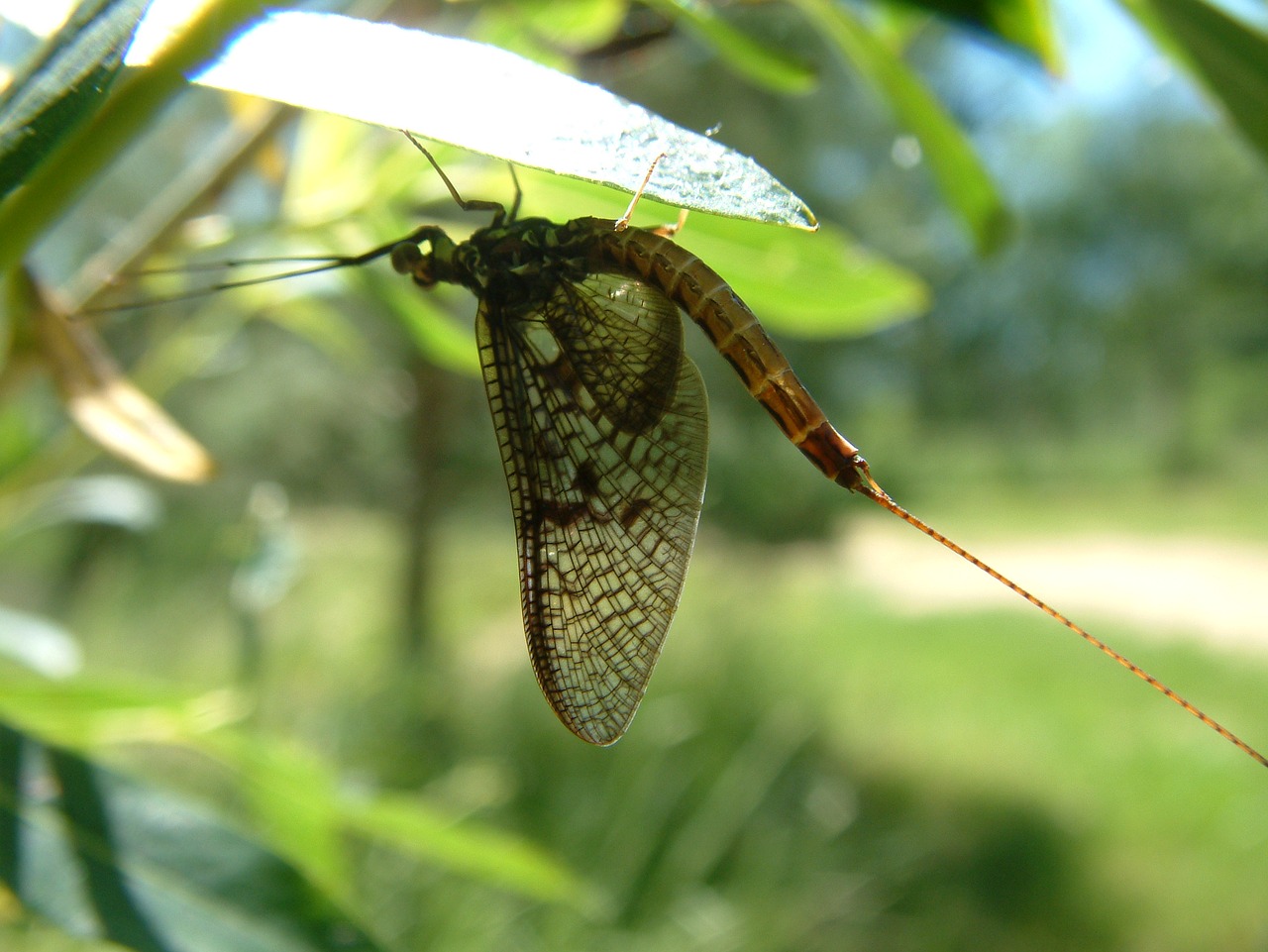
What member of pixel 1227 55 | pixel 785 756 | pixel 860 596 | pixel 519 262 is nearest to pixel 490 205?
pixel 519 262

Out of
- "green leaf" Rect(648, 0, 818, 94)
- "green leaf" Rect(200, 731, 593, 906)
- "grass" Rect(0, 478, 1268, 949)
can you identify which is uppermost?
"green leaf" Rect(648, 0, 818, 94)

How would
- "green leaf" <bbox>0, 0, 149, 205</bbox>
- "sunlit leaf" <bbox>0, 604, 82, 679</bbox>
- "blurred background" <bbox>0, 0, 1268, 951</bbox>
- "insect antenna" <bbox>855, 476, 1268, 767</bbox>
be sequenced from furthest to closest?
"blurred background" <bbox>0, 0, 1268, 951</bbox> < "sunlit leaf" <bbox>0, 604, 82, 679</bbox> < "insect antenna" <bbox>855, 476, 1268, 767</bbox> < "green leaf" <bbox>0, 0, 149, 205</bbox>

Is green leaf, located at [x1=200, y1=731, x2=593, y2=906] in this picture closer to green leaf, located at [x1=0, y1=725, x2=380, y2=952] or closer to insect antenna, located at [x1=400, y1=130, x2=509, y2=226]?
green leaf, located at [x1=0, y1=725, x2=380, y2=952]

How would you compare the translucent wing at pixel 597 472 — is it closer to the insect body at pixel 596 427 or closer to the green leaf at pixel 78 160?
the insect body at pixel 596 427

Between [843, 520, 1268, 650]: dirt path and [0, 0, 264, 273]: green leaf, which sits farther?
[843, 520, 1268, 650]: dirt path

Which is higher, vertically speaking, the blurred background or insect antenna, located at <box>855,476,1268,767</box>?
insect antenna, located at <box>855,476,1268,767</box>

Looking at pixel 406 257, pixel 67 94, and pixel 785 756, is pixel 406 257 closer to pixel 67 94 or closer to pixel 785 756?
pixel 67 94

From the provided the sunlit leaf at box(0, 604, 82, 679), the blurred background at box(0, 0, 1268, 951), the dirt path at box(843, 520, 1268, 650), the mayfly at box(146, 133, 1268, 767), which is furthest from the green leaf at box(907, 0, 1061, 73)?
the dirt path at box(843, 520, 1268, 650)

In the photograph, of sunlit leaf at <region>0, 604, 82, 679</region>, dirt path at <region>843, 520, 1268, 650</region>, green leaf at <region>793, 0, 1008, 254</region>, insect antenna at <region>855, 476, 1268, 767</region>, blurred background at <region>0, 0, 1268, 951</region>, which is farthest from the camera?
dirt path at <region>843, 520, 1268, 650</region>

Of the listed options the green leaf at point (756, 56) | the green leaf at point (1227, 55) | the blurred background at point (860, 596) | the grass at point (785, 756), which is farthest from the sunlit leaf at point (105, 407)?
the grass at point (785, 756)
